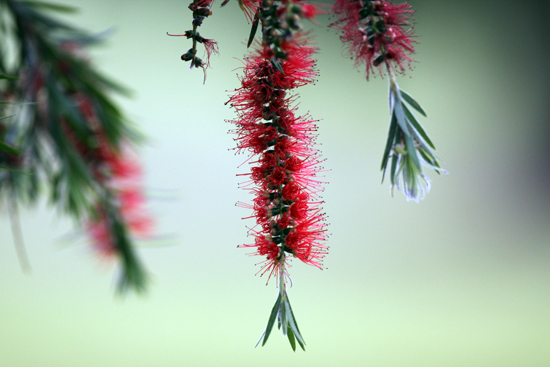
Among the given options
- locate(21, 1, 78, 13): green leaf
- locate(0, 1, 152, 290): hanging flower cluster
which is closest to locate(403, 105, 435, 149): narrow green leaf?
locate(0, 1, 152, 290): hanging flower cluster

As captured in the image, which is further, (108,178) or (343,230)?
(343,230)

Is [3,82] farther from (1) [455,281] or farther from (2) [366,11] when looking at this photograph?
(1) [455,281]

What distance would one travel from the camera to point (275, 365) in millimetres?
1955

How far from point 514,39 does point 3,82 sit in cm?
242

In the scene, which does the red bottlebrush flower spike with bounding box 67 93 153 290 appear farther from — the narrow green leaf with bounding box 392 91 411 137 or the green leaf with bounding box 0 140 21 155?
the narrow green leaf with bounding box 392 91 411 137

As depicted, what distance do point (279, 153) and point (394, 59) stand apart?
0.09 metres

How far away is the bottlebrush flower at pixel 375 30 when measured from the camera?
10.6 inches

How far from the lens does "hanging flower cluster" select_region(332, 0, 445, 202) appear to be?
0.27 metres

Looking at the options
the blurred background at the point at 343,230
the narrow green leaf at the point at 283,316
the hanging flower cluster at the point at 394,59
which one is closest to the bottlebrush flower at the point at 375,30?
the hanging flower cluster at the point at 394,59

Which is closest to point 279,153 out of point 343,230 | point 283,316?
point 283,316

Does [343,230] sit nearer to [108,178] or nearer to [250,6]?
[108,178]

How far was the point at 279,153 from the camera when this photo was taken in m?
0.30

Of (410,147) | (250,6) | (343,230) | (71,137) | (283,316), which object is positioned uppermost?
(343,230)

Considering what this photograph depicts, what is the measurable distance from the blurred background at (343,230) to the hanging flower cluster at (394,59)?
1.73m
